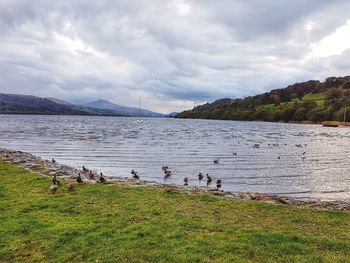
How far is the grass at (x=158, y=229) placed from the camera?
1098cm

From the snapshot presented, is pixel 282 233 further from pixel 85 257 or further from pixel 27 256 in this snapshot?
pixel 27 256

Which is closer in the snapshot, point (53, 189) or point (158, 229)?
point (158, 229)

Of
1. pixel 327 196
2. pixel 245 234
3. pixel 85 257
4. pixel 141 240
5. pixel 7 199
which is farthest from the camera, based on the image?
pixel 327 196

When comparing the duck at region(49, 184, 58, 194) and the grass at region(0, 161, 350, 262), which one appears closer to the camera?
the grass at region(0, 161, 350, 262)

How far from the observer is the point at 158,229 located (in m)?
13.2

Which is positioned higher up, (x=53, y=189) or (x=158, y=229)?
(x=158, y=229)

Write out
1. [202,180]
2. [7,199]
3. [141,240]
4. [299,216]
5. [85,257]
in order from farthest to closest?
[202,180] < [7,199] < [299,216] < [141,240] < [85,257]

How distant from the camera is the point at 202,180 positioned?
30344mm

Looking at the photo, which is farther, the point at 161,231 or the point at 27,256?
the point at 161,231

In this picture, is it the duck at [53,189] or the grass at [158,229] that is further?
the duck at [53,189]

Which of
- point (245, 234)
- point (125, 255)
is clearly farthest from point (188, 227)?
point (125, 255)

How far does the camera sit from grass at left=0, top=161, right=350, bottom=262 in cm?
1098

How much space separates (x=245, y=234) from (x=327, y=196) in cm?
1546

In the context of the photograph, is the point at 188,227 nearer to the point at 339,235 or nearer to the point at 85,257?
the point at 85,257
